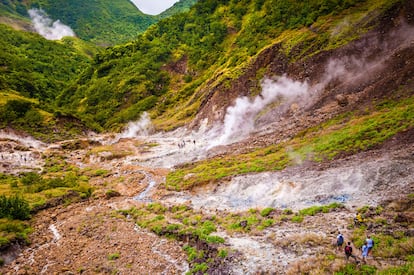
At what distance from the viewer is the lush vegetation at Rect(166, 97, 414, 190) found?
2808 centimetres

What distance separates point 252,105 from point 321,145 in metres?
25.3

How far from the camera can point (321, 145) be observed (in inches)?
1238

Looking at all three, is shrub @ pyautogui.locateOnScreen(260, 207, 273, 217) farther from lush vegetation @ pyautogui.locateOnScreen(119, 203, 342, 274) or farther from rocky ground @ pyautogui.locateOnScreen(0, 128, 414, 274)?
rocky ground @ pyautogui.locateOnScreen(0, 128, 414, 274)

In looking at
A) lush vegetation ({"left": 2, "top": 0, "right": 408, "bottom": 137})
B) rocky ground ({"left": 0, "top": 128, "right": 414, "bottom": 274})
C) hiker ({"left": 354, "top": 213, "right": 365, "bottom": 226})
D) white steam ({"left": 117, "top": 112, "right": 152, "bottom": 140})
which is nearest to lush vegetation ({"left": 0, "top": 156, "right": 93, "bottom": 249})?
rocky ground ({"left": 0, "top": 128, "right": 414, "bottom": 274})

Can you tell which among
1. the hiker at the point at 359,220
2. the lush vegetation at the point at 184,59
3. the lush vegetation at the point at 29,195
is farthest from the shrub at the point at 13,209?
the lush vegetation at the point at 184,59

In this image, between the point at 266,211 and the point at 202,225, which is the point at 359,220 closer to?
the point at 266,211

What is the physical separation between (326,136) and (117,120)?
273 feet

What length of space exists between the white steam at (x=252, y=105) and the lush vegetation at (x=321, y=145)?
10.4m

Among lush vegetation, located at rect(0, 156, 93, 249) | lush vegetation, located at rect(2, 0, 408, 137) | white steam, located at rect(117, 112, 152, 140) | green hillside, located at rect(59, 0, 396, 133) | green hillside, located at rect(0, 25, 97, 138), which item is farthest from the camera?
white steam, located at rect(117, 112, 152, 140)

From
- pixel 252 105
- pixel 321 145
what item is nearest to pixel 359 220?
pixel 321 145

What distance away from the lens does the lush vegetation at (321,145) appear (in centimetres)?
2808

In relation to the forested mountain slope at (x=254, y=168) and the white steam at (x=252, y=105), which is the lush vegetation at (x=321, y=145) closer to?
the forested mountain slope at (x=254, y=168)

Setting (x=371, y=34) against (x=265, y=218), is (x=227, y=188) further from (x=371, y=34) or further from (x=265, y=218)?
(x=371, y=34)

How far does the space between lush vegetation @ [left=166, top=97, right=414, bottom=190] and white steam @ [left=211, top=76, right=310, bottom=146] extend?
1041cm
